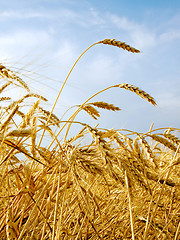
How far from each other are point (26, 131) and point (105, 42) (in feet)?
3.44

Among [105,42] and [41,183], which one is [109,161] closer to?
[41,183]

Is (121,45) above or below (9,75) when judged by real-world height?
above

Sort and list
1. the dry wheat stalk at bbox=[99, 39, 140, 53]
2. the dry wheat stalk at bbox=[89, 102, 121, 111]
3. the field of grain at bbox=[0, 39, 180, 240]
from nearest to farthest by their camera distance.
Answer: the field of grain at bbox=[0, 39, 180, 240], the dry wheat stalk at bbox=[89, 102, 121, 111], the dry wheat stalk at bbox=[99, 39, 140, 53]

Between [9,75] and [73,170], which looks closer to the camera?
[73,170]

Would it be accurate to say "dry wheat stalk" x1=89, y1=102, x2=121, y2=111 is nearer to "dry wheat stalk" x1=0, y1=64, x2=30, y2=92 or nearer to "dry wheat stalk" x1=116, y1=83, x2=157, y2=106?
"dry wheat stalk" x1=116, y1=83, x2=157, y2=106

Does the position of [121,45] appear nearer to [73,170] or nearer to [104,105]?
[104,105]

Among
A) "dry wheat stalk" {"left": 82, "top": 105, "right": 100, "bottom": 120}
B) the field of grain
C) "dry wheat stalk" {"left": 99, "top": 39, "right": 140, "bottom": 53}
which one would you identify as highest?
"dry wheat stalk" {"left": 99, "top": 39, "right": 140, "bottom": 53}

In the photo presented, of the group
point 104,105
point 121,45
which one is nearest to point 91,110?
point 104,105

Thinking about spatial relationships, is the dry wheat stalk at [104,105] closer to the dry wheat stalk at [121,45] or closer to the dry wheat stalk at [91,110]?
the dry wheat stalk at [91,110]

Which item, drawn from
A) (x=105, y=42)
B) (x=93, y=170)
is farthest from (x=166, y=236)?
(x=105, y=42)

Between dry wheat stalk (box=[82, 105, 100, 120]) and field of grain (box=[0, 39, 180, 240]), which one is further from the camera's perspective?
dry wheat stalk (box=[82, 105, 100, 120])

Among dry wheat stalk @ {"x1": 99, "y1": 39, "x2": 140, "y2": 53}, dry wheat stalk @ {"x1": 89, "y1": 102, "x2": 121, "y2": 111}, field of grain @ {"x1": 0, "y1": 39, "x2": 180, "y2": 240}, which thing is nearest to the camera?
field of grain @ {"x1": 0, "y1": 39, "x2": 180, "y2": 240}

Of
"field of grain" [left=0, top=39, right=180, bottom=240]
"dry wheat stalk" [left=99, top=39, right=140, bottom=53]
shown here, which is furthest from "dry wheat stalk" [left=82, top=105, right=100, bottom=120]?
"dry wheat stalk" [left=99, top=39, right=140, bottom=53]

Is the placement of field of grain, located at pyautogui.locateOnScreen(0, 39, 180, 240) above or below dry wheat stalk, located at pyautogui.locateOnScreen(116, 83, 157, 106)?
below
